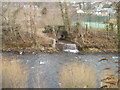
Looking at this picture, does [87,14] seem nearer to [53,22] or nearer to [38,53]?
[53,22]

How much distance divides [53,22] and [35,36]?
0.33 metres

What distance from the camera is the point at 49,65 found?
93.0 inches

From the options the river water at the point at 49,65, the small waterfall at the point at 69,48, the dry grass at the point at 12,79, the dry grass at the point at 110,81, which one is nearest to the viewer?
the dry grass at the point at 110,81

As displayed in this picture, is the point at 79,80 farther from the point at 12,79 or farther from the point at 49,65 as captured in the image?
the point at 49,65

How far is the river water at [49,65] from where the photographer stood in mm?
1792

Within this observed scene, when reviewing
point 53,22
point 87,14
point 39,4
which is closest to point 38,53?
point 53,22

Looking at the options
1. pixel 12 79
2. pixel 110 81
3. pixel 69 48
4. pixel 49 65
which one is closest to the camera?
pixel 110 81

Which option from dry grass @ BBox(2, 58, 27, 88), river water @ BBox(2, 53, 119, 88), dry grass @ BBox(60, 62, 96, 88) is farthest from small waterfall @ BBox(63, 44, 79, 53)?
dry grass @ BBox(2, 58, 27, 88)

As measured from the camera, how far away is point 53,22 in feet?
9.55

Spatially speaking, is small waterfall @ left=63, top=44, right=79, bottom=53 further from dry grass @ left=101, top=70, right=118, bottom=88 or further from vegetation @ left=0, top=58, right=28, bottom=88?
vegetation @ left=0, top=58, right=28, bottom=88

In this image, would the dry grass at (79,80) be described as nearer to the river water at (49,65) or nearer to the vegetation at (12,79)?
the river water at (49,65)

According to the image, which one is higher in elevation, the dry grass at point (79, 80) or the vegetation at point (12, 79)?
the vegetation at point (12, 79)

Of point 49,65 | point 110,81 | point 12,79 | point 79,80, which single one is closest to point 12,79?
point 12,79

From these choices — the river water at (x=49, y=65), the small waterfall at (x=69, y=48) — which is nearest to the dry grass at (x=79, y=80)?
the river water at (x=49, y=65)
